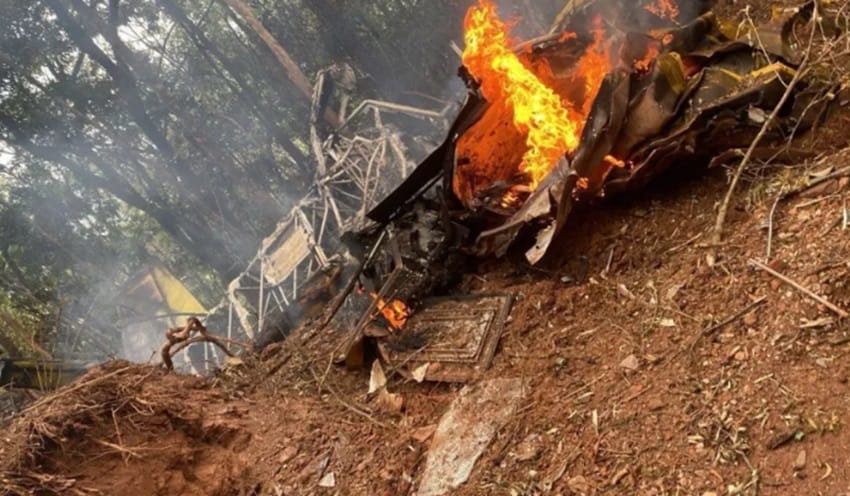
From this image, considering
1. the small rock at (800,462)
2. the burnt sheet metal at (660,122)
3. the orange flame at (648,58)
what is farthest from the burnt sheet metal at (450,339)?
the orange flame at (648,58)

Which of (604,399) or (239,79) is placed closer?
(604,399)

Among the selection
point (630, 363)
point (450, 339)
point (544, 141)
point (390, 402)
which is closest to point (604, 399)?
point (630, 363)

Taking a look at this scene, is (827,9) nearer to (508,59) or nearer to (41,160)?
(508,59)

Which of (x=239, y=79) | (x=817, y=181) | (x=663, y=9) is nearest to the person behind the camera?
(x=817, y=181)

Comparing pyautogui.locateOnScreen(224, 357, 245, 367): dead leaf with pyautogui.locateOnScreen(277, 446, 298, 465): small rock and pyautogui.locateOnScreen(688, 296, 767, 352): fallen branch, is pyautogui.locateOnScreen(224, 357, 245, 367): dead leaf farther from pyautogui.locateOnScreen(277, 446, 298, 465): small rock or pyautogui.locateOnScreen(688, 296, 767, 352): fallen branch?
pyautogui.locateOnScreen(688, 296, 767, 352): fallen branch

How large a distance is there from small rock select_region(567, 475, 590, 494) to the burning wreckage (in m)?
1.42

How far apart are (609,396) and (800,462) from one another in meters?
1.16

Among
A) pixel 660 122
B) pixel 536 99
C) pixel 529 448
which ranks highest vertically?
pixel 536 99

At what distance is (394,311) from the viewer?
5.94 meters

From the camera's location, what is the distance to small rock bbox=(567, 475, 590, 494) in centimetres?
333

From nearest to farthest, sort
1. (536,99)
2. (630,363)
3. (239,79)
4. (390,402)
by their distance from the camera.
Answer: (630,363) → (390,402) → (536,99) → (239,79)

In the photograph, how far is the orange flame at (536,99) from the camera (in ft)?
19.8

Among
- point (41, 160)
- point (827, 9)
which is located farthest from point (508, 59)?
point (41, 160)

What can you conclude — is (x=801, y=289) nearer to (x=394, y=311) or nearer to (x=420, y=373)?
(x=420, y=373)
